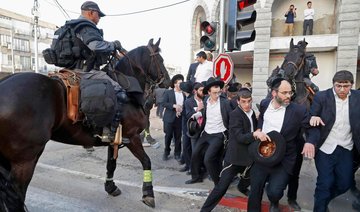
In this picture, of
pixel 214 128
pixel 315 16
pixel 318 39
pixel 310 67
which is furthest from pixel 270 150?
pixel 315 16

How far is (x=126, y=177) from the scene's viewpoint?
6051 millimetres

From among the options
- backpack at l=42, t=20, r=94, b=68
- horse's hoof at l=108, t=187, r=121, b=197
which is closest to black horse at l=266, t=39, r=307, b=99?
horse's hoof at l=108, t=187, r=121, b=197

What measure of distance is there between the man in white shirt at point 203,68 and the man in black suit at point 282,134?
3.92 metres

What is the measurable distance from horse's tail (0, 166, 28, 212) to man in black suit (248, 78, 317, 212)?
2735 mm

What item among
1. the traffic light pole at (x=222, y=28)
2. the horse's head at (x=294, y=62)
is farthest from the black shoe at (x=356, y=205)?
the traffic light pole at (x=222, y=28)

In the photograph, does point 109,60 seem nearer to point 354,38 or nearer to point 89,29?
point 89,29

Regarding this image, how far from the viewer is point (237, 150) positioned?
401 centimetres

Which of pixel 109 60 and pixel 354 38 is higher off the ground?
pixel 354 38

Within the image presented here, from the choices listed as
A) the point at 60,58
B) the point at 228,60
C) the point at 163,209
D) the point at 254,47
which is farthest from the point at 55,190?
the point at 254,47

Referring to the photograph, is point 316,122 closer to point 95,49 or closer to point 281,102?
point 281,102

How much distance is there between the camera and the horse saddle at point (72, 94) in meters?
3.68

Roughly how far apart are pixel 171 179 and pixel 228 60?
267 centimetres

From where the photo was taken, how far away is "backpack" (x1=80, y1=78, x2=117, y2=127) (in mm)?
3631

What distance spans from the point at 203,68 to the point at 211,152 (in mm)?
3361
